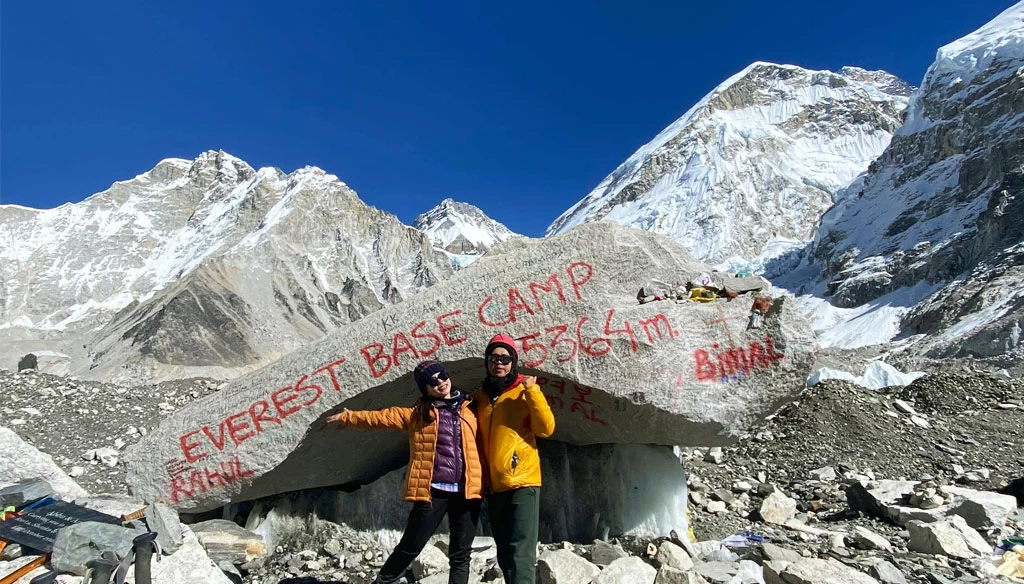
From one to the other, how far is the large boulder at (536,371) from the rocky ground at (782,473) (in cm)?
106

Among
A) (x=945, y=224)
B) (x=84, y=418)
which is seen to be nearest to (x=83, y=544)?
(x=84, y=418)

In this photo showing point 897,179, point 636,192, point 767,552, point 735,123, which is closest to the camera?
point 767,552

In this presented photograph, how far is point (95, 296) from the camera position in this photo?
82000mm

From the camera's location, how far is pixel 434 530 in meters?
4.15

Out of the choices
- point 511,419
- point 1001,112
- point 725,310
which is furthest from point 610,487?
point 1001,112

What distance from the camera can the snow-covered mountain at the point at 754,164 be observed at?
136m

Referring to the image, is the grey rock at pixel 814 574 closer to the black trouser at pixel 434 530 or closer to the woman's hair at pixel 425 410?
the black trouser at pixel 434 530

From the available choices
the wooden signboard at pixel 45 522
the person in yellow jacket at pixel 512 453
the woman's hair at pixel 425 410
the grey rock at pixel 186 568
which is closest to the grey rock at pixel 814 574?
the person in yellow jacket at pixel 512 453

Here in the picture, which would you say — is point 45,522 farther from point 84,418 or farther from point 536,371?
point 84,418

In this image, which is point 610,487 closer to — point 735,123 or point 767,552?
point 767,552

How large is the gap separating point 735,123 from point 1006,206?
121 m

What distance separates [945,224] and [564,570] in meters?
102

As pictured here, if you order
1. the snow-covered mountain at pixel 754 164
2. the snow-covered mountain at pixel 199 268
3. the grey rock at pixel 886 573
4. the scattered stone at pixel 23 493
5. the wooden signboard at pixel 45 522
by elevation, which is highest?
the snow-covered mountain at pixel 754 164

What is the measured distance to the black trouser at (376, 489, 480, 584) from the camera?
411 centimetres
